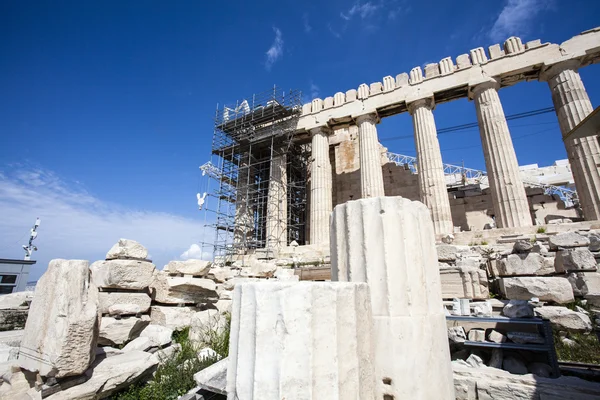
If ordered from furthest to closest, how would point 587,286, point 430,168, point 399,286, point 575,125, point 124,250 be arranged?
1. point 430,168
2. point 575,125
3. point 587,286
4. point 124,250
5. point 399,286

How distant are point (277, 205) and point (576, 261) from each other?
13.8m

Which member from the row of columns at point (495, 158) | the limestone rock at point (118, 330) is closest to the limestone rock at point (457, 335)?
the limestone rock at point (118, 330)

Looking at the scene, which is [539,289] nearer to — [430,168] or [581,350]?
[581,350]

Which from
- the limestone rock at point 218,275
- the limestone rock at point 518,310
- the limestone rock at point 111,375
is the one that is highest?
the limestone rock at point 218,275

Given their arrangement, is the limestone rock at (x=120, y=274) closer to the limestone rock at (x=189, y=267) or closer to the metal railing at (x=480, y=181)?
the limestone rock at (x=189, y=267)

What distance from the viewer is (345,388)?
1.92 m

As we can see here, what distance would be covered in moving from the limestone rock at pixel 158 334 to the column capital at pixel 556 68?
704 inches

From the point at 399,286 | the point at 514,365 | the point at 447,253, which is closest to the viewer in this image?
the point at 399,286

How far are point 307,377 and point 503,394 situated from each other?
3.16 metres

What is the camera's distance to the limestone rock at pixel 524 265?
677 centimetres

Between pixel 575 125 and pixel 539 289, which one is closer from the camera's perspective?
pixel 539 289

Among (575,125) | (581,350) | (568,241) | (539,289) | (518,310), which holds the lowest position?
(581,350)

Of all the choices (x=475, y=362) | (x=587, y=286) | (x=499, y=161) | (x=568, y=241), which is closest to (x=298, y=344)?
(x=475, y=362)

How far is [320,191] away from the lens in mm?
16984
